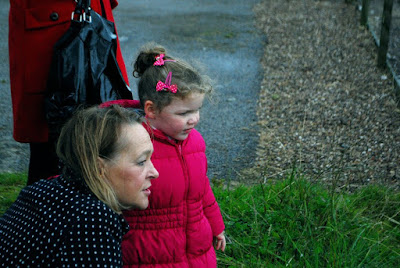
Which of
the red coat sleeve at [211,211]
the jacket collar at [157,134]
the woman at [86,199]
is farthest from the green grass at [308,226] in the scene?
the woman at [86,199]

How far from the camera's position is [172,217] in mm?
2273

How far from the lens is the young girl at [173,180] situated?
2244mm

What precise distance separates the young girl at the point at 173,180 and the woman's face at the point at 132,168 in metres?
0.20

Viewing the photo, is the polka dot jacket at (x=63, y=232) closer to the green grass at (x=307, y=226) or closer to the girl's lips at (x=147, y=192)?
the girl's lips at (x=147, y=192)

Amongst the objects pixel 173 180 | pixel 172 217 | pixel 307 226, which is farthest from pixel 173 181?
pixel 307 226

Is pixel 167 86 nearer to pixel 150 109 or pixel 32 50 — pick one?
pixel 150 109

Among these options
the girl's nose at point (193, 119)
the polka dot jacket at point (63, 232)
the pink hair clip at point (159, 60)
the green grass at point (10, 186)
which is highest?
the pink hair clip at point (159, 60)

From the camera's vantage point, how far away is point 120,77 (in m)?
2.88

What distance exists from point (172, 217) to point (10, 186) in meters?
2.07

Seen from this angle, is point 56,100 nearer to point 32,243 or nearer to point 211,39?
point 32,243

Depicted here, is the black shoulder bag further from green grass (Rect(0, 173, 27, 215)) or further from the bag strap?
green grass (Rect(0, 173, 27, 215))

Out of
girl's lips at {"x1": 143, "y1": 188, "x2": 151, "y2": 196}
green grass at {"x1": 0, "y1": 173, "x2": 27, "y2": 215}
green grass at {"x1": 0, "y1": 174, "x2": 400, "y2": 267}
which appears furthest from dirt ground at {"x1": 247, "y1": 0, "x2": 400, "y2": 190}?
green grass at {"x1": 0, "y1": 173, "x2": 27, "y2": 215}

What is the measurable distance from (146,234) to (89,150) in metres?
0.52

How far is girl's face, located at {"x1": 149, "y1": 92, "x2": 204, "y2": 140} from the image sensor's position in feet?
7.50
